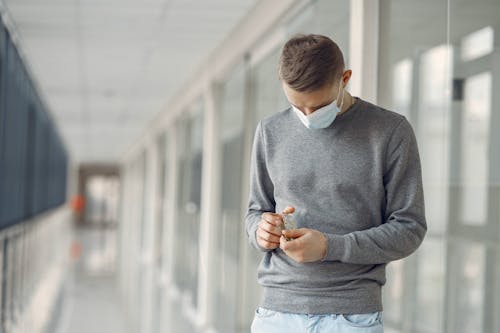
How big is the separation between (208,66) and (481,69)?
17.6ft

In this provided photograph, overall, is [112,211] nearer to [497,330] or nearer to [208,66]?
[208,66]

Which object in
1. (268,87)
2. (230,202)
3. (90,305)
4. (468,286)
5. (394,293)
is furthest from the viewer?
(90,305)

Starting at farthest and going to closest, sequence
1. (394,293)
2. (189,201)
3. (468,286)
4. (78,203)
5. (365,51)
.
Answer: (78,203) → (189,201) → (394,293) → (365,51) → (468,286)

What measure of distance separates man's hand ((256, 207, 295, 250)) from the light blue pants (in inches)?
6.5

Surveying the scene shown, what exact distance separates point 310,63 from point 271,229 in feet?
1.21

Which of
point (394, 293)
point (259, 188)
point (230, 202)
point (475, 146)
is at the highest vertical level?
point (475, 146)

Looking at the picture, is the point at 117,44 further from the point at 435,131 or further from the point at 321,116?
the point at 321,116

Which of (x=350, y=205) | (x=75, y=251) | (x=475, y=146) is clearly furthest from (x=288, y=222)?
(x=75, y=251)

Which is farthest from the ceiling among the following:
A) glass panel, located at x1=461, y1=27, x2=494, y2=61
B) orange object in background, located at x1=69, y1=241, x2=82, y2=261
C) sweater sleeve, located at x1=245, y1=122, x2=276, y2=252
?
orange object in background, located at x1=69, y1=241, x2=82, y2=261

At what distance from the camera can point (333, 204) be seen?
1.62 meters

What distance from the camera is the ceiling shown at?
555cm

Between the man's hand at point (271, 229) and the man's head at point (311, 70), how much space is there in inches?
9.8

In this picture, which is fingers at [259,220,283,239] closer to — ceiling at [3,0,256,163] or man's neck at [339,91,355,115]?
man's neck at [339,91,355,115]

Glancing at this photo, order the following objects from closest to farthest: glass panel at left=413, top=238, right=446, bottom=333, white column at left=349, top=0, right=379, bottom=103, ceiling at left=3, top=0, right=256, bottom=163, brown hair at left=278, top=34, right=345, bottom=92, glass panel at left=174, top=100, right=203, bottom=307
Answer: brown hair at left=278, top=34, right=345, bottom=92 → glass panel at left=413, top=238, right=446, bottom=333 → white column at left=349, top=0, right=379, bottom=103 → ceiling at left=3, top=0, right=256, bottom=163 → glass panel at left=174, top=100, right=203, bottom=307
